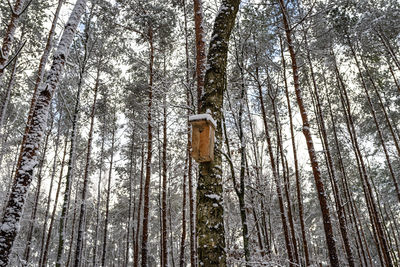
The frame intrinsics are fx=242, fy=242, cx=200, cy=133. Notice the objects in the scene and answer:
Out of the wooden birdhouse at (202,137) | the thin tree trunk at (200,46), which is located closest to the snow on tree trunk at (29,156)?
the thin tree trunk at (200,46)

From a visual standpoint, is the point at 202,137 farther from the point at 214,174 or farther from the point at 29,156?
the point at 29,156

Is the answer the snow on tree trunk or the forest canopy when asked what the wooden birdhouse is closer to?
the forest canopy

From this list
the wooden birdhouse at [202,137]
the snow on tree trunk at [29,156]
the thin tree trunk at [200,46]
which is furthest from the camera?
the thin tree trunk at [200,46]

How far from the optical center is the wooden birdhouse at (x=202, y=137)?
9.30 feet

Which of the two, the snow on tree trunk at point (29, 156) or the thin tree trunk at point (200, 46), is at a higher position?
the thin tree trunk at point (200, 46)

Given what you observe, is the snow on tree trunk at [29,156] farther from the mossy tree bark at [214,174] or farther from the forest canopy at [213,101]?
the mossy tree bark at [214,174]

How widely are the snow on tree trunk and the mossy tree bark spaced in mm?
3238

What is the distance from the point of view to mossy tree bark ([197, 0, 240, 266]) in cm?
291

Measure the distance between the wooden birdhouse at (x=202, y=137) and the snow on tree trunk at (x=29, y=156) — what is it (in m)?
3.42

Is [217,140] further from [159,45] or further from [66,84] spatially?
[66,84]

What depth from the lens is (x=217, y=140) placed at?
346 centimetres

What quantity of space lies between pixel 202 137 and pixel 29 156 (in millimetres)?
3550

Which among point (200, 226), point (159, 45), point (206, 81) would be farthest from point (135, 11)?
point (200, 226)

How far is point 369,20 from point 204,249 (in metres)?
12.1
